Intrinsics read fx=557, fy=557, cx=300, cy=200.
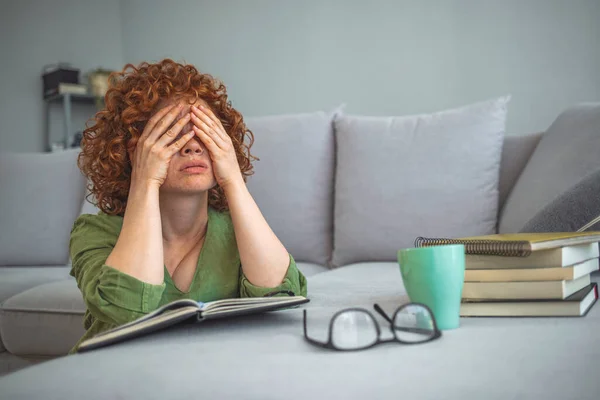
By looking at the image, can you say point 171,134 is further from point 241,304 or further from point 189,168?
point 241,304

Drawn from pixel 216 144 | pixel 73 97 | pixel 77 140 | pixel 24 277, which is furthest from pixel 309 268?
pixel 73 97

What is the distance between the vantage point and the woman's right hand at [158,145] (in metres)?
1.02

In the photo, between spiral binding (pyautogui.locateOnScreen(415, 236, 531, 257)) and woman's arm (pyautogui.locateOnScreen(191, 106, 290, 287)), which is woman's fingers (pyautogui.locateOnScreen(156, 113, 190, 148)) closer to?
woman's arm (pyautogui.locateOnScreen(191, 106, 290, 287))

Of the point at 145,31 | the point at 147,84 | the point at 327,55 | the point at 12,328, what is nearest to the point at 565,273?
the point at 147,84

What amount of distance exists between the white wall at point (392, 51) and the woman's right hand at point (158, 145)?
195cm

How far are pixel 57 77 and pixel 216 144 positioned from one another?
330cm

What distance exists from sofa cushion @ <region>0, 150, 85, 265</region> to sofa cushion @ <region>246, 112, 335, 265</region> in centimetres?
88

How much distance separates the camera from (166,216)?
3.75ft

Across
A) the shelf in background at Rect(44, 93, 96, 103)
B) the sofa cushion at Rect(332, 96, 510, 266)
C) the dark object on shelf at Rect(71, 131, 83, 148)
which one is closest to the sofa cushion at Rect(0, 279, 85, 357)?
the sofa cushion at Rect(332, 96, 510, 266)

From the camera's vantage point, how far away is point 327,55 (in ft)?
10.3

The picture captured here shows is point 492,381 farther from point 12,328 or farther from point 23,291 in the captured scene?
point 23,291

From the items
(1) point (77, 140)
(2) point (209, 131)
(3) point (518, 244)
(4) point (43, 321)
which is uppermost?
(1) point (77, 140)

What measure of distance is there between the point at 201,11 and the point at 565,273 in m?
3.41

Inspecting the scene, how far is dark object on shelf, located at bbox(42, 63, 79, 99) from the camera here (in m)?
3.89
